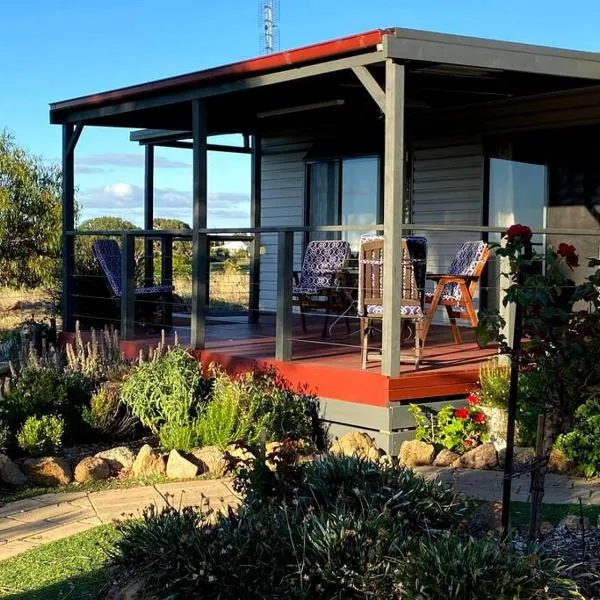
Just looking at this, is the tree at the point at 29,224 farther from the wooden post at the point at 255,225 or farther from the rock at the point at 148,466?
the rock at the point at 148,466

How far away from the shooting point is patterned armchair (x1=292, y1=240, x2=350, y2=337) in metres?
9.08

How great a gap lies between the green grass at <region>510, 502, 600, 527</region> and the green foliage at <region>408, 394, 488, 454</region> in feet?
4.08

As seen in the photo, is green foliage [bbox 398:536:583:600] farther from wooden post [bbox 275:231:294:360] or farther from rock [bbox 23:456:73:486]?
wooden post [bbox 275:231:294:360]

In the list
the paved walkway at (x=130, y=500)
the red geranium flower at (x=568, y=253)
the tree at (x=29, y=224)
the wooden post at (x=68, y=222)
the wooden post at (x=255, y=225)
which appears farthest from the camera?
the tree at (x=29, y=224)

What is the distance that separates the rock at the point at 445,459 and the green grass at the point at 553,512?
3.17ft

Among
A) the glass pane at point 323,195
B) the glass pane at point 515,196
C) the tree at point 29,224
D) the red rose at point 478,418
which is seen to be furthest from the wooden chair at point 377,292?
the tree at point 29,224

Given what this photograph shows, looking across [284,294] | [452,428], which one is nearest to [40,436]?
[284,294]

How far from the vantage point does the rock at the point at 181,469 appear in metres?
6.24

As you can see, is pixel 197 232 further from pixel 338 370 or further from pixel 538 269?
pixel 538 269

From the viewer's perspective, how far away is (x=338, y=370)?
709 cm

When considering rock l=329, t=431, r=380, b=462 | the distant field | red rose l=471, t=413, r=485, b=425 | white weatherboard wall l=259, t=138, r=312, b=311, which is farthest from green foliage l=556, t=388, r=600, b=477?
the distant field

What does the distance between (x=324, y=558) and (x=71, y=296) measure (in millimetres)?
7150

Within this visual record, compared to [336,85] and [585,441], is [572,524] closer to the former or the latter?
[585,441]

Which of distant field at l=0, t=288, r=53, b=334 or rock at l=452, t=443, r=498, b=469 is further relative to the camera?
distant field at l=0, t=288, r=53, b=334
